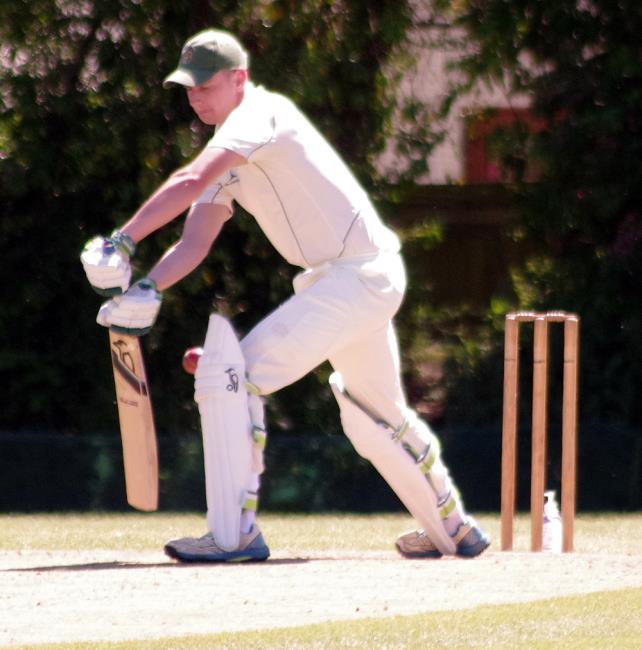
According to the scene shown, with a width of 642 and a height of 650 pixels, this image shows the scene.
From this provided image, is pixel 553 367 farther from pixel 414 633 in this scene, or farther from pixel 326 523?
pixel 414 633

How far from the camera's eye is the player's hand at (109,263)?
5551 millimetres

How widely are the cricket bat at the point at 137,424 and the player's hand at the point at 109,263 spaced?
0.36 m

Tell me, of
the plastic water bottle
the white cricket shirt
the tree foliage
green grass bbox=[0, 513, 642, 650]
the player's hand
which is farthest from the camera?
the tree foliage

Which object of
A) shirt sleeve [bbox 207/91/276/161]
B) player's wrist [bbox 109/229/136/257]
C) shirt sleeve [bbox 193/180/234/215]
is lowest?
player's wrist [bbox 109/229/136/257]

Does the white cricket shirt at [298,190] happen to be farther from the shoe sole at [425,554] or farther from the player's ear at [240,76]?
the shoe sole at [425,554]

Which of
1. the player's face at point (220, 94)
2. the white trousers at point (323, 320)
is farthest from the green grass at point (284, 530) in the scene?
the player's face at point (220, 94)

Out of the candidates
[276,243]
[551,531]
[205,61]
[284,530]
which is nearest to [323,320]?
[276,243]

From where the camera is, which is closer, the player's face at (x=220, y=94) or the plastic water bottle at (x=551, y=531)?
the player's face at (x=220, y=94)

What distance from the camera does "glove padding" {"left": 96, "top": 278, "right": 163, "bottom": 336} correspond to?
5.70m

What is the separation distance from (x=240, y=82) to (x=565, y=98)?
4657 mm

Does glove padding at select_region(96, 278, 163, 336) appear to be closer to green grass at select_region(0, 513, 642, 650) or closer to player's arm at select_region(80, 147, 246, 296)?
player's arm at select_region(80, 147, 246, 296)

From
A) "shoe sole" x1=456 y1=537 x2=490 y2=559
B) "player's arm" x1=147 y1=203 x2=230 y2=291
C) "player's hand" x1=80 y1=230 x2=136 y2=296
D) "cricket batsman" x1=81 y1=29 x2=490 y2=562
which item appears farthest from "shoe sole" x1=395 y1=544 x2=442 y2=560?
"player's hand" x1=80 y1=230 x2=136 y2=296

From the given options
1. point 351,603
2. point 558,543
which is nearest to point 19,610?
point 351,603

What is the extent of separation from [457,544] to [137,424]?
1.18 metres
